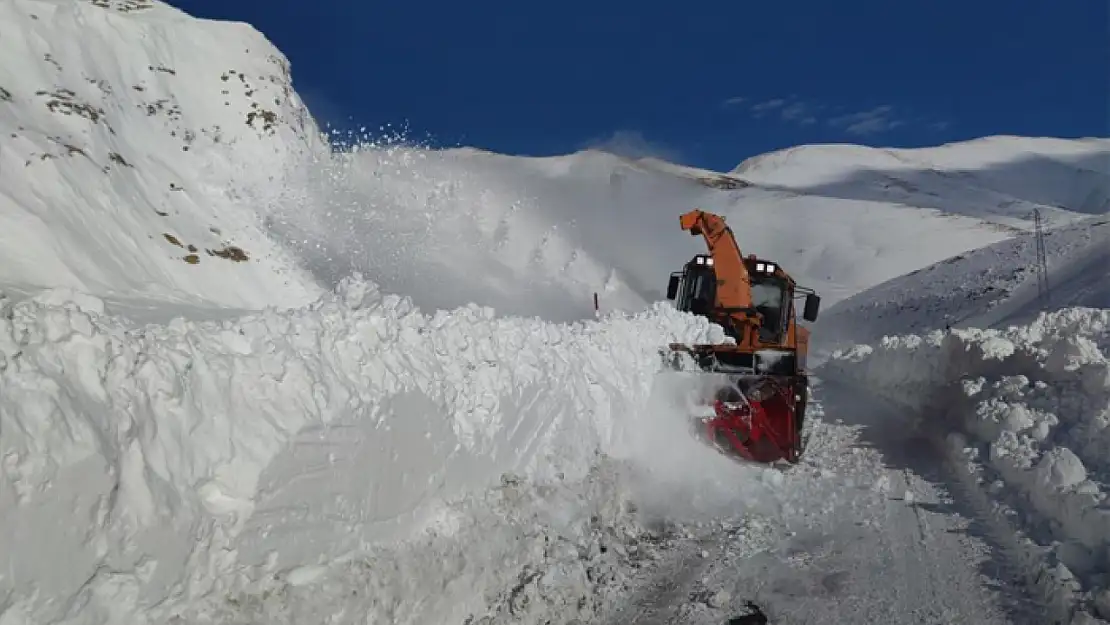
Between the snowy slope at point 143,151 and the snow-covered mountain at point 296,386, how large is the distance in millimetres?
63

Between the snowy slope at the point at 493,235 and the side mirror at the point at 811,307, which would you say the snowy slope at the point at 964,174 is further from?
the side mirror at the point at 811,307

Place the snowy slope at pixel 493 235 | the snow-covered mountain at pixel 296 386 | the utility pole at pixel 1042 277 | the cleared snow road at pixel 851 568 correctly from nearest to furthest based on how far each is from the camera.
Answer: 1. the snow-covered mountain at pixel 296 386
2. the cleared snow road at pixel 851 568
3. the snowy slope at pixel 493 235
4. the utility pole at pixel 1042 277

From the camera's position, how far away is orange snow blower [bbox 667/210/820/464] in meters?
8.91

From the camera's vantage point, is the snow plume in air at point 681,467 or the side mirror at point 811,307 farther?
the side mirror at point 811,307

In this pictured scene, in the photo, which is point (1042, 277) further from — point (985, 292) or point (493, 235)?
point (493, 235)

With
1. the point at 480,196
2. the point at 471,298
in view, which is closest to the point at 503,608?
the point at 471,298

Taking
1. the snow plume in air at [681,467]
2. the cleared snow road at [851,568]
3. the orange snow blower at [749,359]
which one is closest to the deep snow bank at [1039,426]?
the cleared snow road at [851,568]

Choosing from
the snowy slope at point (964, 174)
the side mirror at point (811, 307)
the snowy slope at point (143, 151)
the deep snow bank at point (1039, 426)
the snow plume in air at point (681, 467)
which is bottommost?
the snow plume in air at point (681, 467)

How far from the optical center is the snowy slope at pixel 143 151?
30.9 ft

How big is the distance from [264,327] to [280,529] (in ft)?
3.86

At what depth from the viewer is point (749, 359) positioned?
9.33 metres

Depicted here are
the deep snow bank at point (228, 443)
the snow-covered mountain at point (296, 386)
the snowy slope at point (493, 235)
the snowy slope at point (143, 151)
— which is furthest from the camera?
the snowy slope at point (493, 235)

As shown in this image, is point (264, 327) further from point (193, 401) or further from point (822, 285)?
point (822, 285)

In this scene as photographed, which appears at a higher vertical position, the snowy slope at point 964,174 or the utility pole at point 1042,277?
the snowy slope at point 964,174
